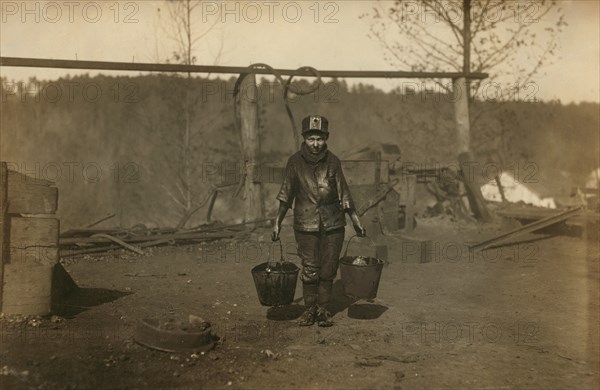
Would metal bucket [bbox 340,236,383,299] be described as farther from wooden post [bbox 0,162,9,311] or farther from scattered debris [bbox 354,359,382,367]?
wooden post [bbox 0,162,9,311]

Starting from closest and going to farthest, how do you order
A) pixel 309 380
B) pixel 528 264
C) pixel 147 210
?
pixel 309 380, pixel 528 264, pixel 147 210

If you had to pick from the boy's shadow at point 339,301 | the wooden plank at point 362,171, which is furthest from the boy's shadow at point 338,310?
the wooden plank at point 362,171

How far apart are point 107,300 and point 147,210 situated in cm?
2148

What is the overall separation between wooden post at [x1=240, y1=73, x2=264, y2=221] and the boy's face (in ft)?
16.9

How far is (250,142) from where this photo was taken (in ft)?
37.0

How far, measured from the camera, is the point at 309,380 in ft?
14.0

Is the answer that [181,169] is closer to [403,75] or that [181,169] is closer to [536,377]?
[403,75]

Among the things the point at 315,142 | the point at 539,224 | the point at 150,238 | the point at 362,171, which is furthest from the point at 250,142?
the point at 539,224

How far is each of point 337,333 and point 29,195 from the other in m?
3.62

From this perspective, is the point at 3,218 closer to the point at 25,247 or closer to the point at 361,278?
the point at 25,247

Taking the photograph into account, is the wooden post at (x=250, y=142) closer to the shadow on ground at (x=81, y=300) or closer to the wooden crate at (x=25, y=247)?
the shadow on ground at (x=81, y=300)

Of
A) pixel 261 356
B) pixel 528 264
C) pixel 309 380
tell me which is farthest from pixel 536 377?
pixel 528 264

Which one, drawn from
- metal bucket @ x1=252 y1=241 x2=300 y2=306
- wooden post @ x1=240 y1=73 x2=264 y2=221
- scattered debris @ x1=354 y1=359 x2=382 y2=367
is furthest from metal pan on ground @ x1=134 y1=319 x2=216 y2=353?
wooden post @ x1=240 y1=73 x2=264 y2=221

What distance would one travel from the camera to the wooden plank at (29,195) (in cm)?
546
